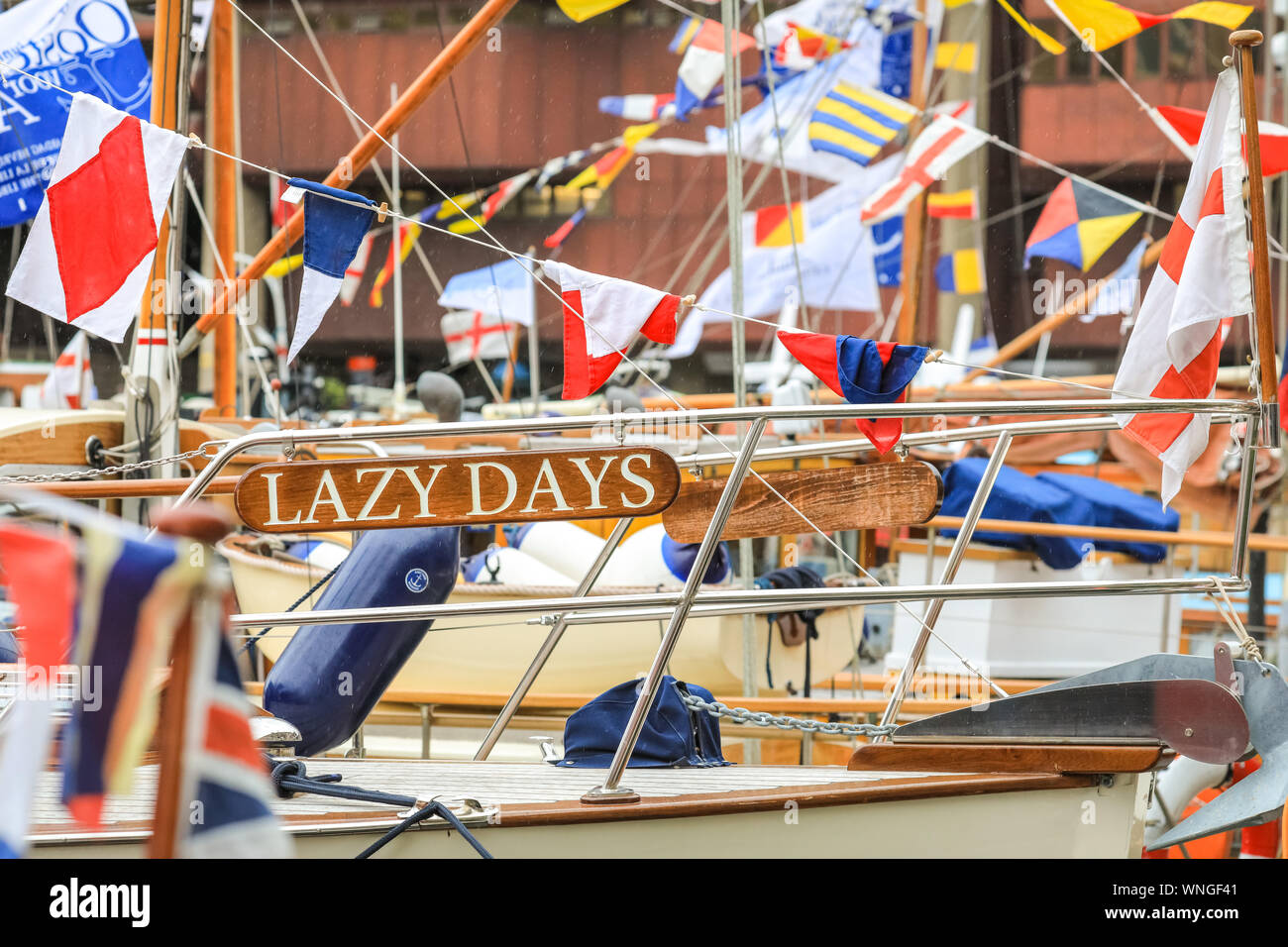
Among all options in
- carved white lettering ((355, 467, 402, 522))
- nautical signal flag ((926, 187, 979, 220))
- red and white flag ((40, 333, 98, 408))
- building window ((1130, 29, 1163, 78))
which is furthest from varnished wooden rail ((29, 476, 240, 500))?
building window ((1130, 29, 1163, 78))

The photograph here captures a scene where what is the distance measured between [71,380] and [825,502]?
9.03m

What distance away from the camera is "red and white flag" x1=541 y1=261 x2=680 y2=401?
3883 millimetres

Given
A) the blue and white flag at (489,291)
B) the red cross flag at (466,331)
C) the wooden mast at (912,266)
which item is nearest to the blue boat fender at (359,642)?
the wooden mast at (912,266)

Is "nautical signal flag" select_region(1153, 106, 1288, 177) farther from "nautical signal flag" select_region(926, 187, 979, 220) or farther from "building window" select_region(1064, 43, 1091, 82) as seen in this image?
"building window" select_region(1064, 43, 1091, 82)

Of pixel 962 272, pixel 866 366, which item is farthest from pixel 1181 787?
pixel 962 272

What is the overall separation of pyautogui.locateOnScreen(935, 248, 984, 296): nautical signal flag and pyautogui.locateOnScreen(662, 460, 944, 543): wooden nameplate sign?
10.1 m

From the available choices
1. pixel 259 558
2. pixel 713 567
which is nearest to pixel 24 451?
pixel 259 558

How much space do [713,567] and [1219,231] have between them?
3.04m

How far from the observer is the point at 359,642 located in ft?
13.7

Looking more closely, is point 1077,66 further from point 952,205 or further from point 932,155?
point 932,155

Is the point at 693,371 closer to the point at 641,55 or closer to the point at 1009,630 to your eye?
the point at 641,55

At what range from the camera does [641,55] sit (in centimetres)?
2244

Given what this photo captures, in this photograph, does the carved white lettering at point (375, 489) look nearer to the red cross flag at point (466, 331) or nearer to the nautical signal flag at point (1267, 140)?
the nautical signal flag at point (1267, 140)

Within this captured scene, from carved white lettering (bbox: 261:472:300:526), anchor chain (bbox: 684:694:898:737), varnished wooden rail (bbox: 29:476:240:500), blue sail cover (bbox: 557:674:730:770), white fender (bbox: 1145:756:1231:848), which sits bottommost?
white fender (bbox: 1145:756:1231:848)
